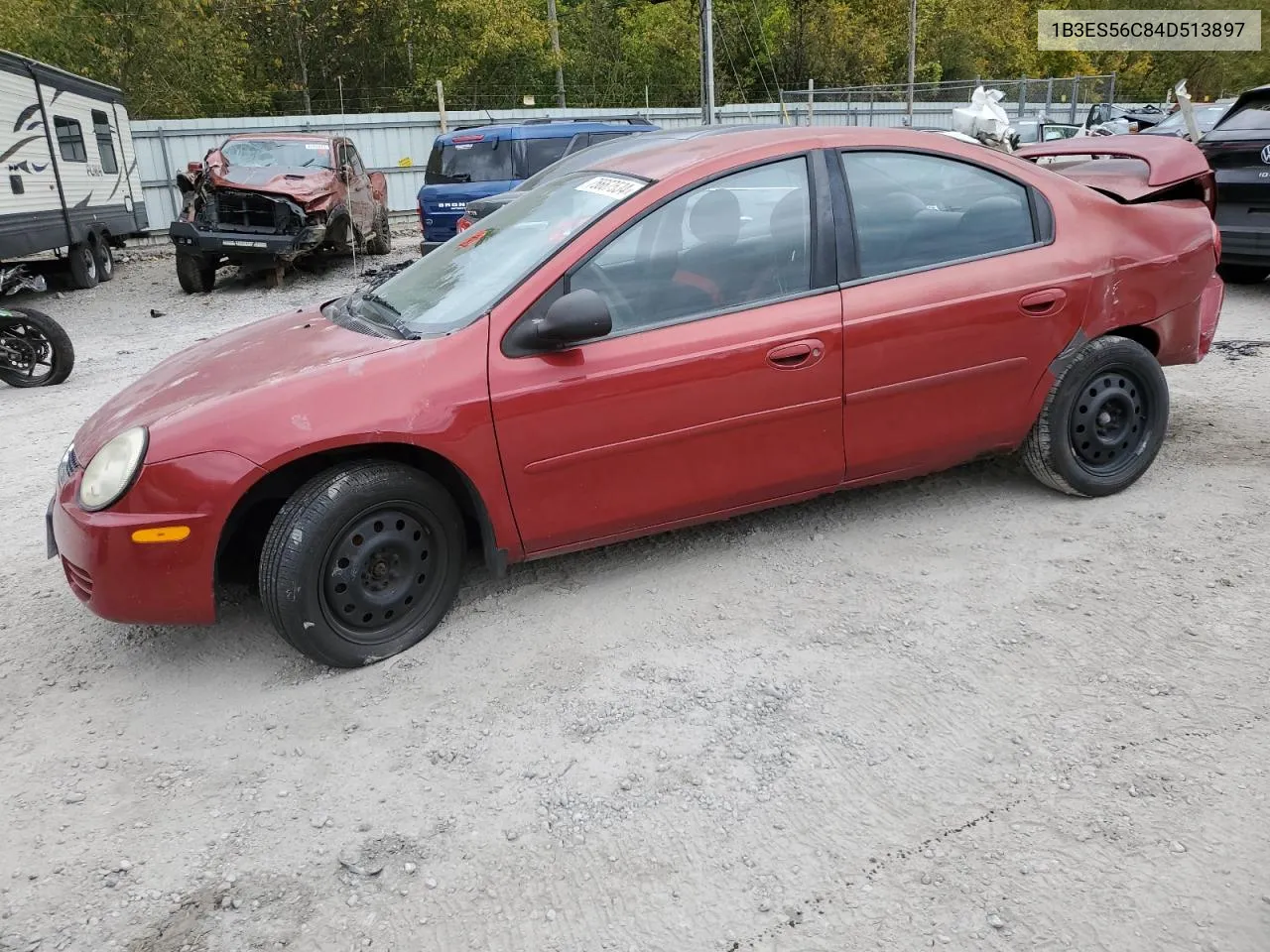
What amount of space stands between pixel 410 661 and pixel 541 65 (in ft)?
108

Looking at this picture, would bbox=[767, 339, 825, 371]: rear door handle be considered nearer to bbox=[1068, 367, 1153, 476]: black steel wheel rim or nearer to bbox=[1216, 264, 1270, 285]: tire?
bbox=[1068, 367, 1153, 476]: black steel wheel rim

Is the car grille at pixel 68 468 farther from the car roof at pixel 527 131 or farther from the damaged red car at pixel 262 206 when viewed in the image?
the car roof at pixel 527 131

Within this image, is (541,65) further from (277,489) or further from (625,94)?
(277,489)

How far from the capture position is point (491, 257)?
383cm

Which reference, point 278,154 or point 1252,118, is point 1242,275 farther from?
point 278,154

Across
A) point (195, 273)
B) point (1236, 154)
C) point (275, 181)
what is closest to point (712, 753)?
point (1236, 154)

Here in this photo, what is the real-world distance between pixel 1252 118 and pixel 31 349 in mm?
10607

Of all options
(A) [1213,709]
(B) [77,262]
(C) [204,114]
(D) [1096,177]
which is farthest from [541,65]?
(A) [1213,709]

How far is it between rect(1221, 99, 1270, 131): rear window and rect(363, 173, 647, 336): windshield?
739 cm

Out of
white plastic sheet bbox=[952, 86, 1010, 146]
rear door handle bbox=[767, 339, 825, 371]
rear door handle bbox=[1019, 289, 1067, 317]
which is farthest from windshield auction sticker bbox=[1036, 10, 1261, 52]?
rear door handle bbox=[767, 339, 825, 371]

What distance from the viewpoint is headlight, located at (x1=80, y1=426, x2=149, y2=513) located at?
3113mm

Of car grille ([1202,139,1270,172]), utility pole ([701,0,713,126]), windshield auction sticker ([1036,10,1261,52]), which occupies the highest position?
windshield auction sticker ([1036,10,1261,52])

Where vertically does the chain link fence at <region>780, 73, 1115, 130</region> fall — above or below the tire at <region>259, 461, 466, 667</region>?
above

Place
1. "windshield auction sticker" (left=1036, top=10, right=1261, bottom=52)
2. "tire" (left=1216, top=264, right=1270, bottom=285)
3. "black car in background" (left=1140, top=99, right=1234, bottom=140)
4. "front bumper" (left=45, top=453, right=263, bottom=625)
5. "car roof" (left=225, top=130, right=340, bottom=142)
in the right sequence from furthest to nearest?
"windshield auction sticker" (left=1036, top=10, right=1261, bottom=52) < "car roof" (left=225, top=130, right=340, bottom=142) < "black car in background" (left=1140, top=99, right=1234, bottom=140) < "tire" (left=1216, top=264, right=1270, bottom=285) < "front bumper" (left=45, top=453, right=263, bottom=625)
